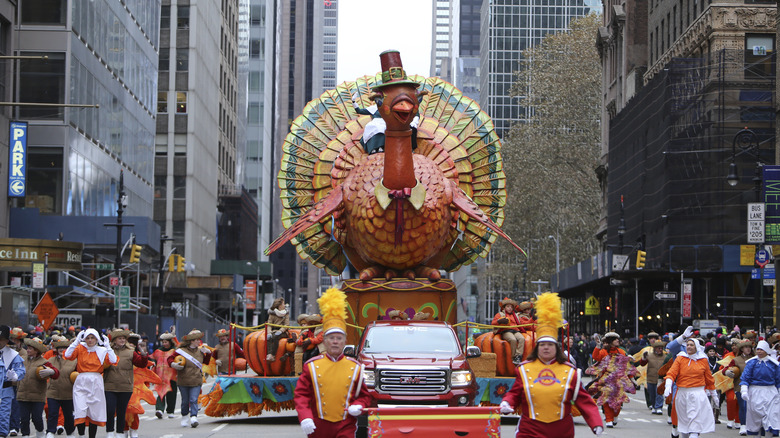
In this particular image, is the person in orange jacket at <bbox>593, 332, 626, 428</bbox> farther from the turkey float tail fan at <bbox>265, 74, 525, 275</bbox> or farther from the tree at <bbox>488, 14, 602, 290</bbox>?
the tree at <bbox>488, 14, 602, 290</bbox>

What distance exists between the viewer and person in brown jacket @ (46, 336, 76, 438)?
16.8 meters

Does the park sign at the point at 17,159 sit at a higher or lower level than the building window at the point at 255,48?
lower

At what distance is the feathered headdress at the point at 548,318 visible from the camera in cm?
1034

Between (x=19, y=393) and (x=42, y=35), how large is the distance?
2646cm

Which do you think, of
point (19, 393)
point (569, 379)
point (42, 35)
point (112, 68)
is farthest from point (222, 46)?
point (569, 379)

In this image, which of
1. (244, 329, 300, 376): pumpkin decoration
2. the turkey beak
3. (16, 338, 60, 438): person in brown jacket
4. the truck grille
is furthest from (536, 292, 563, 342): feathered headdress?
(244, 329, 300, 376): pumpkin decoration

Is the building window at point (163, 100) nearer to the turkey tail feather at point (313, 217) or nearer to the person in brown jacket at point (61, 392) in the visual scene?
the turkey tail feather at point (313, 217)

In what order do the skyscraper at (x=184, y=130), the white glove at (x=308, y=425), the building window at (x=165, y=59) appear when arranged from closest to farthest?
1. the white glove at (x=308, y=425)
2. the skyscraper at (x=184, y=130)
3. the building window at (x=165, y=59)

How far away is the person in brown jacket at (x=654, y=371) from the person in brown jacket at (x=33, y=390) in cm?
1130

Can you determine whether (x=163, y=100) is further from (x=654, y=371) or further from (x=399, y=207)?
(x=399, y=207)

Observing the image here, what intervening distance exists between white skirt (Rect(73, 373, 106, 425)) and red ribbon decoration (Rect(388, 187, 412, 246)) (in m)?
5.82

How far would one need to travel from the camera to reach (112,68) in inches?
1928

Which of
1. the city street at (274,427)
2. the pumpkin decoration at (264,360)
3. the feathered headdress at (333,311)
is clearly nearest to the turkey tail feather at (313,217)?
the pumpkin decoration at (264,360)

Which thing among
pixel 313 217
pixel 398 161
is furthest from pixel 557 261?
pixel 398 161
